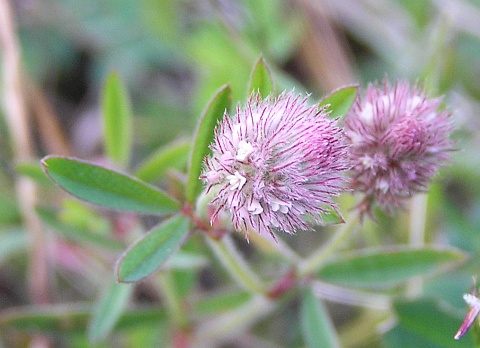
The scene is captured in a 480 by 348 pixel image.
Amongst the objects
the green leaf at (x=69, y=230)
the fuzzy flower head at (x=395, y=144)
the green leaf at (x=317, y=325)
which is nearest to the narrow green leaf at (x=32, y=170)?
the green leaf at (x=69, y=230)

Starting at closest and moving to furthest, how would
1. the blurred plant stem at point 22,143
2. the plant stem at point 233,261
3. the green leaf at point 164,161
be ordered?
the plant stem at point 233,261 < the green leaf at point 164,161 < the blurred plant stem at point 22,143

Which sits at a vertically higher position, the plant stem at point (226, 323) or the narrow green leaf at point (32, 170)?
the narrow green leaf at point (32, 170)

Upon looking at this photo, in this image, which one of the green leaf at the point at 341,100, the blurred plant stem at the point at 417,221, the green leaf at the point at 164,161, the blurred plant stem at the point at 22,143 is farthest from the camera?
the blurred plant stem at the point at 22,143

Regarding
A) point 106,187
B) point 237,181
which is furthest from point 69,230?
point 237,181

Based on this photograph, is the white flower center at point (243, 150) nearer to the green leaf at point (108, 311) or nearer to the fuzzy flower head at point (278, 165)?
the fuzzy flower head at point (278, 165)

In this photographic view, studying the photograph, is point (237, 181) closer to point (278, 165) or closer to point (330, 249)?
point (278, 165)

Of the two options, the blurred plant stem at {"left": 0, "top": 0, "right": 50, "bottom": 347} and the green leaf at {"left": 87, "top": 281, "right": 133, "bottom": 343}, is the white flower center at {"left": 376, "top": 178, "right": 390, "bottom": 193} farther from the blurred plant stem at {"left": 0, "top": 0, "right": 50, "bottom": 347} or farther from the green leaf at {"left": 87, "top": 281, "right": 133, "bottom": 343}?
the blurred plant stem at {"left": 0, "top": 0, "right": 50, "bottom": 347}
